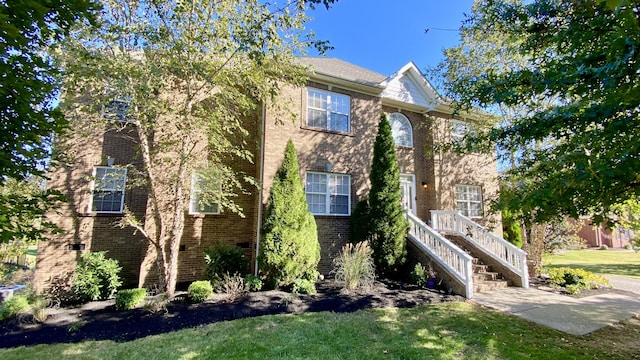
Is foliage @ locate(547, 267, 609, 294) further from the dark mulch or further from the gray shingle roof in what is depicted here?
the gray shingle roof

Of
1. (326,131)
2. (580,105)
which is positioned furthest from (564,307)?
(326,131)

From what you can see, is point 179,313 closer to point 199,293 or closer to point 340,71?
point 199,293

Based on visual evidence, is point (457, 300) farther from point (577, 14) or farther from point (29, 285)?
point (29, 285)

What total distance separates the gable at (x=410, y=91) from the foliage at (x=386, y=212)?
9.58 feet

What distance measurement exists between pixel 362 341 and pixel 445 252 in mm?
5306

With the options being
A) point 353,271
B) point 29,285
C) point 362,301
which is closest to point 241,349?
point 362,301

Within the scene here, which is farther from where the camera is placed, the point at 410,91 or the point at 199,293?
the point at 410,91

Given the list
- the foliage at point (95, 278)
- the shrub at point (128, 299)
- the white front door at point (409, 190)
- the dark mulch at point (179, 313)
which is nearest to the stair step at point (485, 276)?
the dark mulch at point (179, 313)

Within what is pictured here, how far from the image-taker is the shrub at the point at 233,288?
7.50 metres

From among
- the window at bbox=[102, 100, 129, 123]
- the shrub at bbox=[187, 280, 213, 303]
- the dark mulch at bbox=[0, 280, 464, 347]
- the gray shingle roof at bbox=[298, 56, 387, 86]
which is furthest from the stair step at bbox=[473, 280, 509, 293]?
the window at bbox=[102, 100, 129, 123]

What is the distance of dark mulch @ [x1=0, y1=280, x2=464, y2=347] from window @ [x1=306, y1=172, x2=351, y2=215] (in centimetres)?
313

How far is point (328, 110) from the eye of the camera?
38.1 ft

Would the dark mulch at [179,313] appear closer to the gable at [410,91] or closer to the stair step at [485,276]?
the stair step at [485,276]

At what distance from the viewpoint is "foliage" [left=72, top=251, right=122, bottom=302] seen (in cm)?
786
